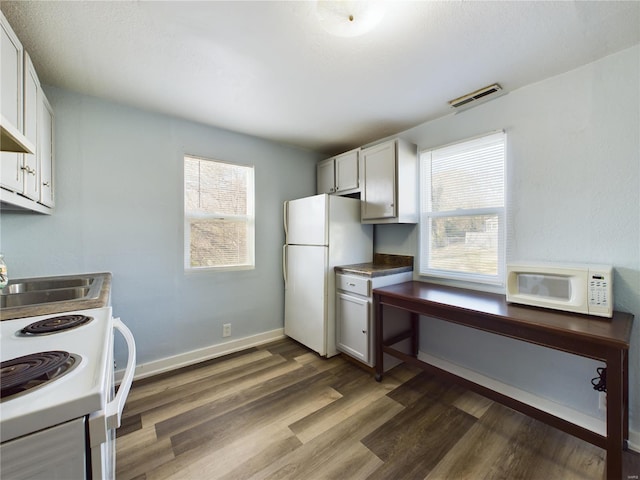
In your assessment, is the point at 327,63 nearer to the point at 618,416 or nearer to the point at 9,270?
the point at 618,416

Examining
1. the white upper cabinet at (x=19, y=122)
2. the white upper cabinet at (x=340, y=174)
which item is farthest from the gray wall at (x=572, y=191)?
the white upper cabinet at (x=19, y=122)

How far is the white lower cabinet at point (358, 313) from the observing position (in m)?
2.37

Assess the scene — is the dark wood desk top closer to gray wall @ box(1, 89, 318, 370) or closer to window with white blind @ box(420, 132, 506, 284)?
window with white blind @ box(420, 132, 506, 284)

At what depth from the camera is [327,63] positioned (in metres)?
1.74

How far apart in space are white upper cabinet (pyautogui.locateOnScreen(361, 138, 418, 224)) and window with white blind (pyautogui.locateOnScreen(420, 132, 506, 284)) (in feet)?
0.40

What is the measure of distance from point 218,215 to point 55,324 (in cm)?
182

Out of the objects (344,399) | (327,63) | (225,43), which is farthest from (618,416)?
(225,43)

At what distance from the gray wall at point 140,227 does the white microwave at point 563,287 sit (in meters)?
2.42

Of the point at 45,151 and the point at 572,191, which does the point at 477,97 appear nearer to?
the point at 572,191

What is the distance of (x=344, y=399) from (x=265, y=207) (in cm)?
212

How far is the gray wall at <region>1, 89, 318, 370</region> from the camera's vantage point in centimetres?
201

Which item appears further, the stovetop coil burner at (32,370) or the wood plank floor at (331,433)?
the wood plank floor at (331,433)

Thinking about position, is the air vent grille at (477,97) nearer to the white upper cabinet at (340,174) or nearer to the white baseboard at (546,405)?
the white upper cabinet at (340,174)

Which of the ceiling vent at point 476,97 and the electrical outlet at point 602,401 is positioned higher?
the ceiling vent at point 476,97
